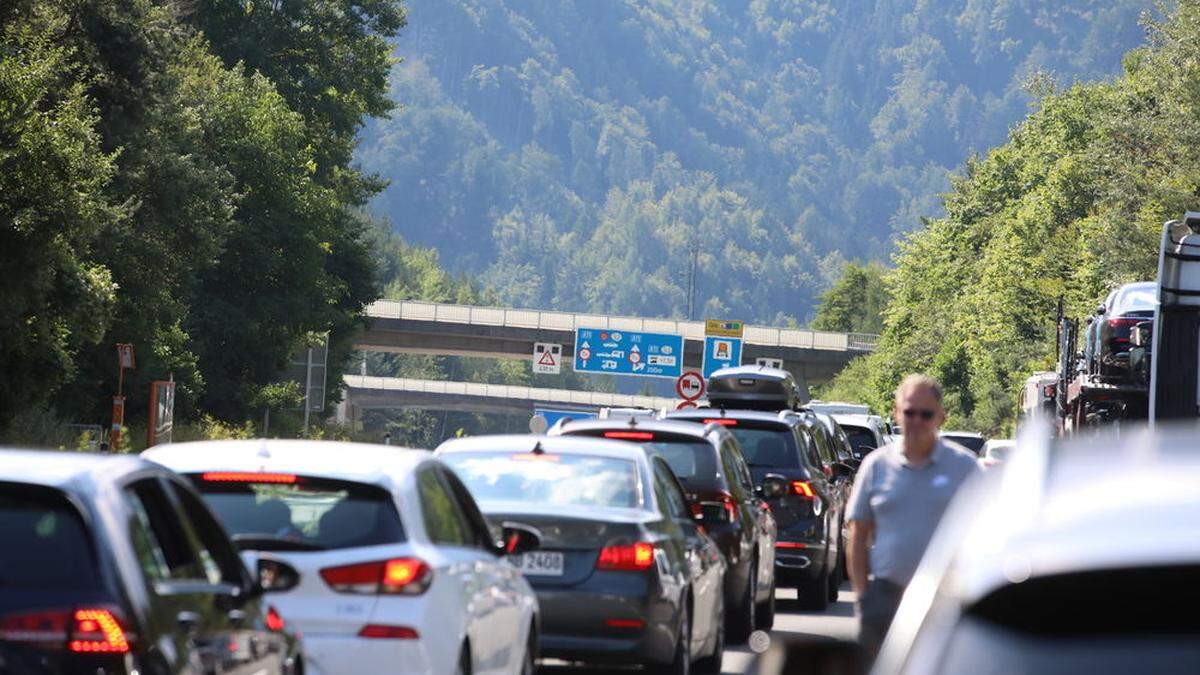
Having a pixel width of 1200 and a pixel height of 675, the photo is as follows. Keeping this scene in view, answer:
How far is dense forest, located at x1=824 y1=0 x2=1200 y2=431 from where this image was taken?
63.8 metres

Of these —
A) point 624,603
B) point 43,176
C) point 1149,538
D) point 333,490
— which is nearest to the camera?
point 1149,538

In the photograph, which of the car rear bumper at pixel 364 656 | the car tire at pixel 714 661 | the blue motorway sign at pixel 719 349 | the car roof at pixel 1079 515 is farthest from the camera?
→ the blue motorway sign at pixel 719 349

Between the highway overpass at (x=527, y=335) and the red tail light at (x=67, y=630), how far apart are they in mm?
91389

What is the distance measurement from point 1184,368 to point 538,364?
146 feet

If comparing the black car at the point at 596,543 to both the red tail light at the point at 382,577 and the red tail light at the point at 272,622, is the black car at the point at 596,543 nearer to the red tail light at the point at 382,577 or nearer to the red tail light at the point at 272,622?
the red tail light at the point at 382,577

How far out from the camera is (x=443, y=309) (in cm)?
10012

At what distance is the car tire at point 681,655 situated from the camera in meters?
13.0

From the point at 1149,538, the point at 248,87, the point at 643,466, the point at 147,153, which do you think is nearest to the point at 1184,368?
the point at 643,466

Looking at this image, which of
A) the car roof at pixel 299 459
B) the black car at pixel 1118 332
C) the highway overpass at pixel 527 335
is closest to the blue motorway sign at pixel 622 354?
the highway overpass at pixel 527 335

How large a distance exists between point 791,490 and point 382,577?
488 inches

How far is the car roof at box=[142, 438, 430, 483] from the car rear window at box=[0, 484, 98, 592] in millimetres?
3129

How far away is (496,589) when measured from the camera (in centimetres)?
1025

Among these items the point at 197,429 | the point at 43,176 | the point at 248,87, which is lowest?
the point at 197,429

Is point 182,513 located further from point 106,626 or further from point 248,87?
point 248,87
